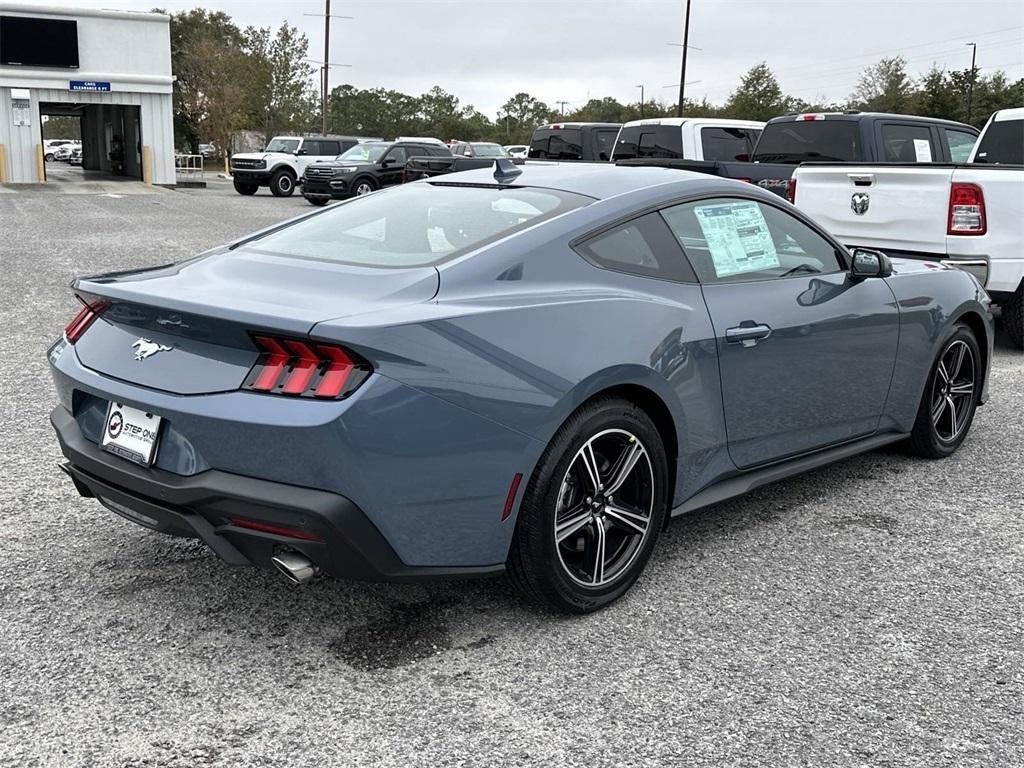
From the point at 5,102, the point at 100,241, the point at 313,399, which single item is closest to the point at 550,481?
the point at 313,399

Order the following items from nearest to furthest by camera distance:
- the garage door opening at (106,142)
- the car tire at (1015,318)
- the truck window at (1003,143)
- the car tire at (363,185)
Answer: the car tire at (1015,318), the truck window at (1003,143), the car tire at (363,185), the garage door opening at (106,142)

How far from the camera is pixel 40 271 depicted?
38.9 feet

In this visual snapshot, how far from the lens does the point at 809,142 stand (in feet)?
38.1

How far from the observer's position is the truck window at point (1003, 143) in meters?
9.88

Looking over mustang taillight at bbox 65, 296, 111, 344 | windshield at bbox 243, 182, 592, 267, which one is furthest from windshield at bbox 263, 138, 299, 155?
mustang taillight at bbox 65, 296, 111, 344

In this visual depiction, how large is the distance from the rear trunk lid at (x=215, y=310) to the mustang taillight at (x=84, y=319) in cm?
3

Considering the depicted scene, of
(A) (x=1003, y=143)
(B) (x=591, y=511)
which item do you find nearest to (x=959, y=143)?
(A) (x=1003, y=143)

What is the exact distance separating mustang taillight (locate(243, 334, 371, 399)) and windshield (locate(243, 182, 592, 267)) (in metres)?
0.63

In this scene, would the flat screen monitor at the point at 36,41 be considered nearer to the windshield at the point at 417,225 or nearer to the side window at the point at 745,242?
the windshield at the point at 417,225

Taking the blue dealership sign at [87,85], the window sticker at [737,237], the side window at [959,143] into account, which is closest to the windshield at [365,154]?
the blue dealership sign at [87,85]

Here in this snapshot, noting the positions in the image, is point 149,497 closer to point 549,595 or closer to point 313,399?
point 313,399

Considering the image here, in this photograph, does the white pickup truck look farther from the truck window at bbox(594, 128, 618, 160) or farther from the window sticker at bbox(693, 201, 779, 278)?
the truck window at bbox(594, 128, 618, 160)

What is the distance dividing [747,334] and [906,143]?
8.66 metres

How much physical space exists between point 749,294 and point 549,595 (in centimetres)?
146
